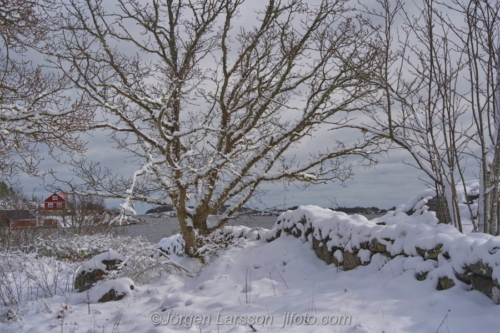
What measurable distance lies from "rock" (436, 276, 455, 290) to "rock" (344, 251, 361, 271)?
1.68 meters

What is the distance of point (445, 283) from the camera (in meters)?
3.76

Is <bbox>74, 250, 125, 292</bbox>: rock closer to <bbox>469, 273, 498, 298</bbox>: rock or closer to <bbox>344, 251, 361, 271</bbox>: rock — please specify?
<bbox>344, 251, 361, 271</bbox>: rock

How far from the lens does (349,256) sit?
570 centimetres

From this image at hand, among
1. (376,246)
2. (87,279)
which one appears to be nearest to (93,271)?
(87,279)

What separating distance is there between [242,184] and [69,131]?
13.0ft

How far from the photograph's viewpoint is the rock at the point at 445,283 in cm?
369

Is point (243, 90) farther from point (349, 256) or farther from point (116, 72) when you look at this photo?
point (349, 256)

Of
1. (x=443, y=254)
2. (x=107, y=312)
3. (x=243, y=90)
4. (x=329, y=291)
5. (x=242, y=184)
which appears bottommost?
(x=107, y=312)

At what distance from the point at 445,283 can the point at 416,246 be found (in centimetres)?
65

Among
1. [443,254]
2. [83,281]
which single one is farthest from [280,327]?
[83,281]

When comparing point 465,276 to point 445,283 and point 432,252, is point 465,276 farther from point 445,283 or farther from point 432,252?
point 432,252

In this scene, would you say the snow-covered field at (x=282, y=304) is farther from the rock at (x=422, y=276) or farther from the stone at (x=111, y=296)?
the stone at (x=111, y=296)

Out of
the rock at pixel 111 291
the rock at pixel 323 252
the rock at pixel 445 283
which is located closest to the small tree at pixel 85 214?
the rock at pixel 111 291

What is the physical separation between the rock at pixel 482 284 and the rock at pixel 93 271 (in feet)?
19.9
